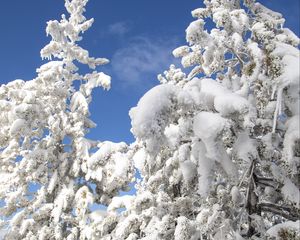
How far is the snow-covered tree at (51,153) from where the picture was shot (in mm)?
16703

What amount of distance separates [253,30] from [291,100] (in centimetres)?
331

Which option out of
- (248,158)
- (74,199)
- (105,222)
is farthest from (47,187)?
(248,158)

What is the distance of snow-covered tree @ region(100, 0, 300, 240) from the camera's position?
4395 mm

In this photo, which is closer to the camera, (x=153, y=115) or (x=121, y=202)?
(x=153, y=115)

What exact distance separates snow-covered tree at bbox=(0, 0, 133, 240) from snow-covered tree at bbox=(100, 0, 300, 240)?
8273mm

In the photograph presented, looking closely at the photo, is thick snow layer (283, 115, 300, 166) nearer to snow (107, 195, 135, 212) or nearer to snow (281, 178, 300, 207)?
snow (281, 178, 300, 207)

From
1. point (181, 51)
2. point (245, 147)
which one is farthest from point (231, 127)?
point (181, 51)

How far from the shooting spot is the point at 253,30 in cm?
728

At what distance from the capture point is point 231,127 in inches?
190

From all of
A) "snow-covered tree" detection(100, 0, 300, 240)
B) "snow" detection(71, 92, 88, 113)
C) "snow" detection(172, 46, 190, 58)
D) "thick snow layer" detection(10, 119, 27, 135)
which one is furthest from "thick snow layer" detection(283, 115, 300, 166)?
"snow" detection(71, 92, 88, 113)

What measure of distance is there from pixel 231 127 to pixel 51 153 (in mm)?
13933

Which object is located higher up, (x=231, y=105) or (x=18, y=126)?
(x=18, y=126)

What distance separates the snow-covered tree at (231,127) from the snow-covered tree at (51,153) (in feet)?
27.1

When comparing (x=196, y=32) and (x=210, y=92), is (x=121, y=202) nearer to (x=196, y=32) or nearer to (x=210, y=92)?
(x=196, y=32)
